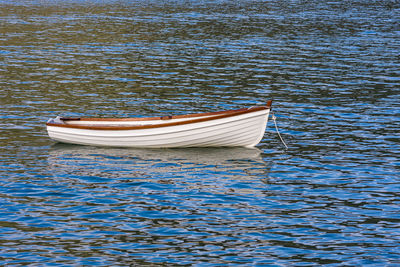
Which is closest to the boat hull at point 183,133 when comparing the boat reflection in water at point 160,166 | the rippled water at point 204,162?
the boat reflection in water at point 160,166

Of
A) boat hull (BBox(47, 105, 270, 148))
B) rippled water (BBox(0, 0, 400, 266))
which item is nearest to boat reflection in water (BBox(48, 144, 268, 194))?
rippled water (BBox(0, 0, 400, 266))

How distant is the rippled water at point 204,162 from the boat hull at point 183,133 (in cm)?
44

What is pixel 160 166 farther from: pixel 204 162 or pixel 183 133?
pixel 183 133

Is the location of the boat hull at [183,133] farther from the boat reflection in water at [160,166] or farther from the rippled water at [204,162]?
the rippled water at [204,162]

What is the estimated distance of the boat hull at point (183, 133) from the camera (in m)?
25.3

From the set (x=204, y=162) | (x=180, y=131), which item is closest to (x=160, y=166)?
(x=204, y=162)

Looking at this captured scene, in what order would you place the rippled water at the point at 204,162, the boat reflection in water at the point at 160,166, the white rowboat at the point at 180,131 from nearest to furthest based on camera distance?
the rippled water at the point at 204,162 < the boat reflection in water at the point at 160,166 < the white rowboat at the point at 180,131

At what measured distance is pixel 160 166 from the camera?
23641 millimetres

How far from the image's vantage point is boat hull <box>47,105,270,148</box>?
25328 mm

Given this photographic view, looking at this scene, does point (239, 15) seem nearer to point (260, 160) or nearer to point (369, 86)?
point (369, 86)

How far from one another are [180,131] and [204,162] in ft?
6.84

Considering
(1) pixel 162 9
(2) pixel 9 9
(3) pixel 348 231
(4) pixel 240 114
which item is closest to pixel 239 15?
(1) pixel 162 9

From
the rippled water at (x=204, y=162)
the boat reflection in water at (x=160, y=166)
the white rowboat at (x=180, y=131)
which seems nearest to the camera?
the rippled water at (x=204, y=162)

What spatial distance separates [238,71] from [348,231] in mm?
28919
